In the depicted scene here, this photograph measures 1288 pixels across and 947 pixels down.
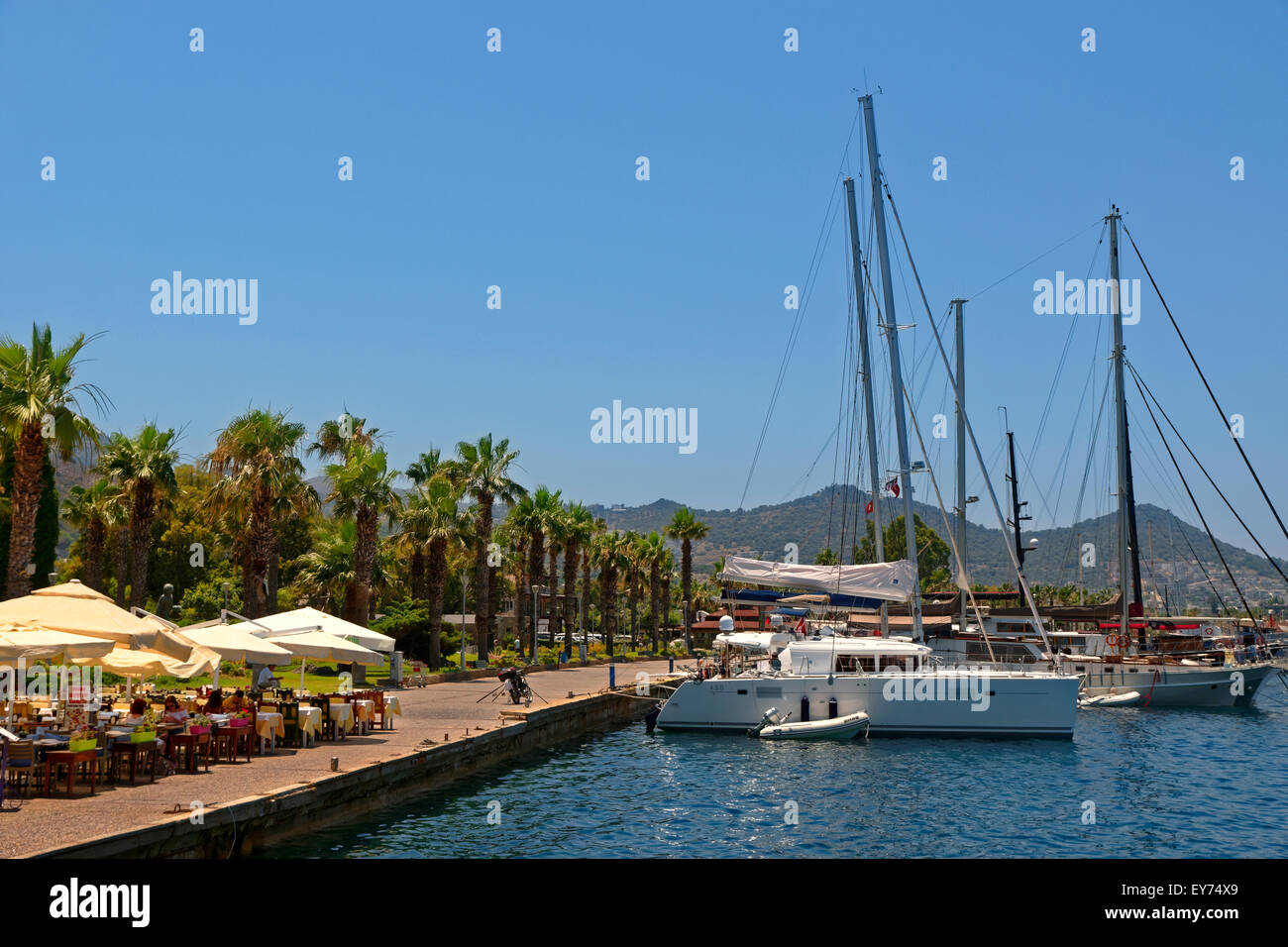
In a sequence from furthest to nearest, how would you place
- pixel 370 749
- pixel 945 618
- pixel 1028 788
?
pixel 945 618, pixel 1028 788, pixel 370 749

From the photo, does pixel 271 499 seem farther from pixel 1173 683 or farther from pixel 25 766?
pixel 1173 683

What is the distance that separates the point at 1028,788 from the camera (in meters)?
25.4

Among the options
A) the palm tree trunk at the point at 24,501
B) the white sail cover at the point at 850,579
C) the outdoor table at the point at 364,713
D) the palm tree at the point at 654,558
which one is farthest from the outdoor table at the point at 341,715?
the palm tree at the point at 654,558

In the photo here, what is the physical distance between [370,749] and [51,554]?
102 feet

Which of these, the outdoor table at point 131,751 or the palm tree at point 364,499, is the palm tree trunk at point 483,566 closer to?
the palm tree at point 364,499

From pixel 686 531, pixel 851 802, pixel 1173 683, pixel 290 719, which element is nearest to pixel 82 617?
pixel 290 719

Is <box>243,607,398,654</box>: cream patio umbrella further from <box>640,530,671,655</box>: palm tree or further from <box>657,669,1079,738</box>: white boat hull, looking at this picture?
<box>640,530,671,655</box>: palm tree

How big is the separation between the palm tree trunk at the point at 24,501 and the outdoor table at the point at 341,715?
9.21 metres

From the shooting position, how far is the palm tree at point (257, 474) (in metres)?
41.6
